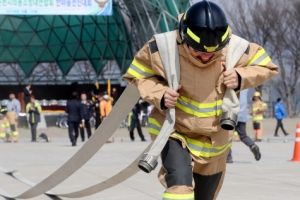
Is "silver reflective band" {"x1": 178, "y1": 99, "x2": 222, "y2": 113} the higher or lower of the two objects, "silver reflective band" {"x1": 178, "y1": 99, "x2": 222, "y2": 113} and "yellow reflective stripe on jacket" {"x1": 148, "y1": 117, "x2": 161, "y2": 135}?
the higher

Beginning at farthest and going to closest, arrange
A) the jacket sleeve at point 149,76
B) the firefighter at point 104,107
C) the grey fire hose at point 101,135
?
the firefighter at point 104,107 < the grey fire hose at point 101,135 < the jacket sleeve at point 149,76

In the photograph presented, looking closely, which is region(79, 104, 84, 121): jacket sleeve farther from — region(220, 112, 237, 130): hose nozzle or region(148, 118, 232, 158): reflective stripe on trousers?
region(220, 112, 237, 130): hose nozzle

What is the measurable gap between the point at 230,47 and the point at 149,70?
49 centimetres

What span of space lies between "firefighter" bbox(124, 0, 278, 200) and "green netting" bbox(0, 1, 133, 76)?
59.1 meters

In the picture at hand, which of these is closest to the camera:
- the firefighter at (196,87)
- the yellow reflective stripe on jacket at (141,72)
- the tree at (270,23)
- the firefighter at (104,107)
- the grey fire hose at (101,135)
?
the firefighter at (196,87)

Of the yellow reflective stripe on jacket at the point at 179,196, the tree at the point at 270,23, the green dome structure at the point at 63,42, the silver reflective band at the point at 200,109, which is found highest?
the silver reflective band at the point at 200,109

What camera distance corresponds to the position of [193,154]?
4.71 meters

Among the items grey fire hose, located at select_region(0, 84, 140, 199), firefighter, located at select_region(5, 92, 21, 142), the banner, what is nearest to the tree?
the banner

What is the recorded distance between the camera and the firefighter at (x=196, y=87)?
4.51 metres

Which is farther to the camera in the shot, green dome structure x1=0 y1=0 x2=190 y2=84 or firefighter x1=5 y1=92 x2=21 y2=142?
green dome structure x1=0 y1=0 x2=190 y2=84

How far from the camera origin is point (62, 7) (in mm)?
37812

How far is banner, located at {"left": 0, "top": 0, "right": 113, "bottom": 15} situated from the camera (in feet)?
124

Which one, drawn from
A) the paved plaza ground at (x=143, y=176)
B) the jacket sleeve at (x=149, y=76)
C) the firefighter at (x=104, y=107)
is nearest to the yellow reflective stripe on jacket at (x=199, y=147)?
the jacket sleeve at (x=149, y=76)

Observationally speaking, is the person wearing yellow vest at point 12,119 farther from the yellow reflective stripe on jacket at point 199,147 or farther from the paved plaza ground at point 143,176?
the yellow reflective stripe on jacket at point 199,147
